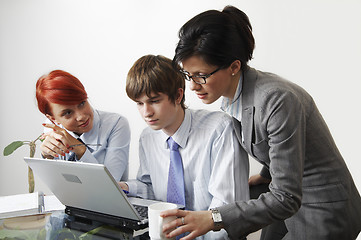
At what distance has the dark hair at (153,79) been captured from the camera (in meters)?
1.60

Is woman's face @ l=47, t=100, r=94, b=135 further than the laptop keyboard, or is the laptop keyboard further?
woman's face @ l=47, t=100, r=94, b=135

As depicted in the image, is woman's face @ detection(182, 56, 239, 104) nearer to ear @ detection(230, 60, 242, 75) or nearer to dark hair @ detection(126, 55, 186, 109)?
ear @ detection(230, 60, 242, 75)

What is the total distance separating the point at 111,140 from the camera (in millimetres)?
2002

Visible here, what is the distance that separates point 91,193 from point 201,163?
495 mm

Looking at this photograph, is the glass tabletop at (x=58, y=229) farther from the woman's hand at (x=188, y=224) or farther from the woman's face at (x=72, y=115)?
A: the woman's face at (x=72, y=115)

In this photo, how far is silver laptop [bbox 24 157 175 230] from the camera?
1198mm

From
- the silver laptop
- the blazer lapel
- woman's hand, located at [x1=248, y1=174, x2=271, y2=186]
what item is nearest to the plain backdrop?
woman's hand, located at [x1=248, y1=174, x2=271, y2=186]

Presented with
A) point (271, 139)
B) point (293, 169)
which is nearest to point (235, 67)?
point (271, 139)

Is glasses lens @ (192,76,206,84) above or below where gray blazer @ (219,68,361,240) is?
above

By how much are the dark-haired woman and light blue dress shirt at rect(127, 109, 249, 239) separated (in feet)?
0.65

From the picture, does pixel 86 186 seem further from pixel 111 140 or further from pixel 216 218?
pixel 111 140

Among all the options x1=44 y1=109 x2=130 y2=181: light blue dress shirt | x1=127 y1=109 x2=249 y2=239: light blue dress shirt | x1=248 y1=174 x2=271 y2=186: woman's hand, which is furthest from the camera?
x1=44 y1=109 x2=130 y2=181: light blue dress shirt

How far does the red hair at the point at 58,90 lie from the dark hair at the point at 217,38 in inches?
29.8

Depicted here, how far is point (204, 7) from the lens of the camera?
7.64 ft
